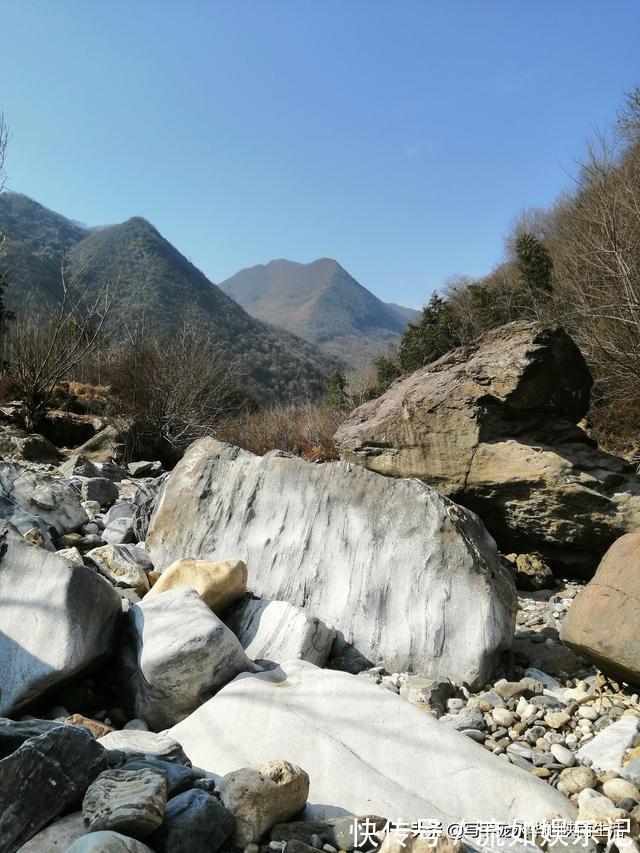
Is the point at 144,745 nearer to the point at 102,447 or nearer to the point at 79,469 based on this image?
the point at 79,469

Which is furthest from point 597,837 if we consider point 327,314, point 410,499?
point 327,314

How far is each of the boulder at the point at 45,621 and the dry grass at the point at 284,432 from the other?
904cm

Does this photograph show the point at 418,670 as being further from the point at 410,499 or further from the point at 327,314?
the point at 327,314

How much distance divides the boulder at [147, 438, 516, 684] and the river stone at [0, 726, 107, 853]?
6.28 ft

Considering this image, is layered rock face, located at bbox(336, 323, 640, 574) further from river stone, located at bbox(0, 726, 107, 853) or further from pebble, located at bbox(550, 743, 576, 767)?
river stone, located at bbox(0, 726, 107, 853)

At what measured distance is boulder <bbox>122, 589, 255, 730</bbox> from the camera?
113 inches

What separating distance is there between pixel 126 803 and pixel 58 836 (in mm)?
191

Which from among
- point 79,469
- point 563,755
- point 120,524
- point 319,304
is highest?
point 319,304

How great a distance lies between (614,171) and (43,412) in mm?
9764

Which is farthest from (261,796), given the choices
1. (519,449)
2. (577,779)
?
(519,449)

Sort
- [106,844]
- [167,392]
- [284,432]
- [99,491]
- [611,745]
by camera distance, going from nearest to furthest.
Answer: [106,844]
[611,745]
[99,491]
[167,392]
[284,432]

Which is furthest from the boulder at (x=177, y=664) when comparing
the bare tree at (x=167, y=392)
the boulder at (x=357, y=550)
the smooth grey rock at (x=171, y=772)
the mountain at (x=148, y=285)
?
the mountain at (x=148, y=285)

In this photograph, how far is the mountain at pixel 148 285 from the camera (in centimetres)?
3366

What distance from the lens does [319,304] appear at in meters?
104
